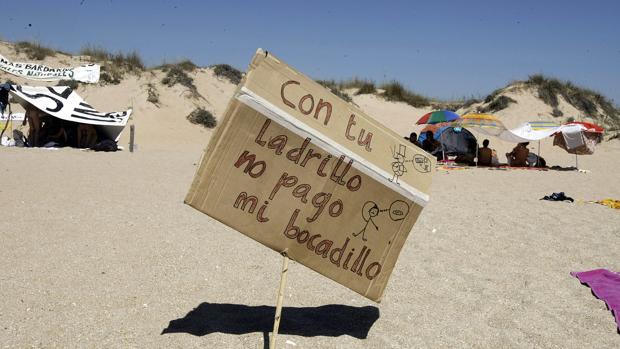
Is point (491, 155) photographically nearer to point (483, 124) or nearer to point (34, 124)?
point (483, 124)

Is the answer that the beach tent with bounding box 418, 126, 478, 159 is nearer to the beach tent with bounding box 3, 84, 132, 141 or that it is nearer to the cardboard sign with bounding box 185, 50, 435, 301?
the beach tent with bounding box 3, 84, 132, 141

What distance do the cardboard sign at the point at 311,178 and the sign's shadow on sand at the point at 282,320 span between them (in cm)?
50

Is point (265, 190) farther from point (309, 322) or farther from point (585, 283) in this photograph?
point (585, 283)

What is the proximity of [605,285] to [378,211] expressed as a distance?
8.60ft

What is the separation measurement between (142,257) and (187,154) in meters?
10.4

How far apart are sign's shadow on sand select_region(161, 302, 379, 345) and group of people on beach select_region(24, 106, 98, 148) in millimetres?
11344

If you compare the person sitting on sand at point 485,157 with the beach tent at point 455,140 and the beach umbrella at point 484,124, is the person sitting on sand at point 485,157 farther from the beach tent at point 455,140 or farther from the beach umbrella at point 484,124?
the beach tent at point 455,140

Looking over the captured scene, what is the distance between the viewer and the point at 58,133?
45.9 feet

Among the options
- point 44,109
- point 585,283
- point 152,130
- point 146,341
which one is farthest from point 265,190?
point 152,130

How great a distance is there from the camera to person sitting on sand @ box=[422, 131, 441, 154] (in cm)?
1650

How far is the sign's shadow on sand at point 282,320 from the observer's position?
3498 millimetres

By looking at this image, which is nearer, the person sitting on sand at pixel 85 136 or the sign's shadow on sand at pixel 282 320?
the sign's shadow on sand at pixel 282 320

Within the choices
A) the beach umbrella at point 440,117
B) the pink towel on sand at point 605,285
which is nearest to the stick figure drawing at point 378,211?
the pink towel on sand at point 605,285

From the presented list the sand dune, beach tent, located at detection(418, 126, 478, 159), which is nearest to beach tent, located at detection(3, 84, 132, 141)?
the sand dune
